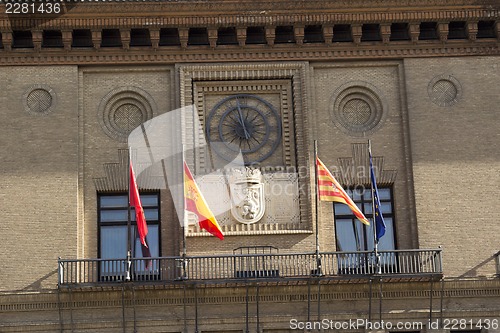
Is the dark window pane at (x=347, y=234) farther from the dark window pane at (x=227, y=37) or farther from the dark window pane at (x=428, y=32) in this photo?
the dark window pane at (x=227, y=37)

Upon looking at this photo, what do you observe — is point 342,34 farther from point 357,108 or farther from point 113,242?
point 113,242

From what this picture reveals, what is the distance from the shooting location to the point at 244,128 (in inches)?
1481

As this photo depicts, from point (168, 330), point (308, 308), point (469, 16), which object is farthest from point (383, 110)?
point (168, 330)

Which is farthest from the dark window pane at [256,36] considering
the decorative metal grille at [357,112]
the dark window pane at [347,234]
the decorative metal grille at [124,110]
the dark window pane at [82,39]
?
the dark window pane at [347,234]

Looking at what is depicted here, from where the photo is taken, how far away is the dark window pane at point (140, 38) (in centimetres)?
3812

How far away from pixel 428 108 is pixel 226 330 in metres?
8.93

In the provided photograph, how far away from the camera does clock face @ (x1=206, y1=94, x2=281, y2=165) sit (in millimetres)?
37594

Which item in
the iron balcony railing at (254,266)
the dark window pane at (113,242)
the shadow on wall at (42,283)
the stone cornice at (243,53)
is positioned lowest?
the shadow on wall at (42,283)

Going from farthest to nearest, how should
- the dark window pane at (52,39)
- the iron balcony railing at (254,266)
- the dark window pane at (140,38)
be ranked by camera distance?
the dark window pane at (140,38)
the dark window pane at (52,39)
the iron balcony railing at (254,266)

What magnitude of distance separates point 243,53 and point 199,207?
557 cm

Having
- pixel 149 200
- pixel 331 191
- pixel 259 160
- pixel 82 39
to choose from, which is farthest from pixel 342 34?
pixel 82 39

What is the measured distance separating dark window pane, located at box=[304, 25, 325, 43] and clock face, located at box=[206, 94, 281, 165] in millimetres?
2347

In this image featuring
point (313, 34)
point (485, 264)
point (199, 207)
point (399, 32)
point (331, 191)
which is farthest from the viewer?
point (399, 32)

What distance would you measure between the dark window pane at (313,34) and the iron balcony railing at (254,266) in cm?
663
